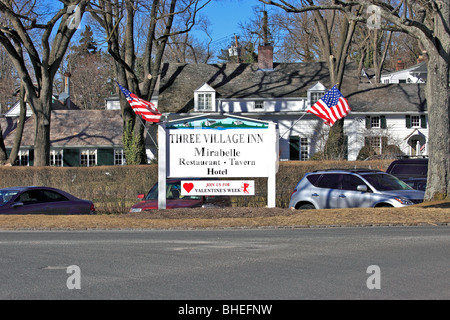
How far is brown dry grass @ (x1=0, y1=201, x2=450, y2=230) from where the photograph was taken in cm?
1514

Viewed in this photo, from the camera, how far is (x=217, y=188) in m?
18.0

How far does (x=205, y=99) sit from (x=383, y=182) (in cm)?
2974

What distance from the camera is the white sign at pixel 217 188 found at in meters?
18.0

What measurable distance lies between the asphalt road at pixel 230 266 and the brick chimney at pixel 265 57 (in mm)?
37723

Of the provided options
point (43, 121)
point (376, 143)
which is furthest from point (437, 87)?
point (376, 143)

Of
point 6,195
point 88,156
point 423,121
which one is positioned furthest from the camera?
point 88,156

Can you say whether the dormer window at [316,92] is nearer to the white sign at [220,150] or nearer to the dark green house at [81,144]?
the dark green house at [81,144]

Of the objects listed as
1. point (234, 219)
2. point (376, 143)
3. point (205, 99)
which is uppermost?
point (205, 99)

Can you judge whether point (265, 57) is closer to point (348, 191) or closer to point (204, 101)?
point (204, 101)

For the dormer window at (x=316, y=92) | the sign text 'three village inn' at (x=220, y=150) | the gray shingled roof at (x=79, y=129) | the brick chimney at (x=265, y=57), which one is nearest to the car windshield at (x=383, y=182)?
the sign text 'three village inn' at (x=220, y=150)

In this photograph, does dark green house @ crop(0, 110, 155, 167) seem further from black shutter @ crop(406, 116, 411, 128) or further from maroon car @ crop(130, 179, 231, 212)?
maroon car @ crop(130, 179, 231, 212)

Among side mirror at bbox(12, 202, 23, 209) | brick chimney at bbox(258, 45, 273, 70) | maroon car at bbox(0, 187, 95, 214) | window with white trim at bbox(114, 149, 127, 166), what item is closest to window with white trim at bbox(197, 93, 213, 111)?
brick chimney at bbox(258, 45, 273, 70)

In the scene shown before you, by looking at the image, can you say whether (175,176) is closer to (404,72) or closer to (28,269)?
(28,269)

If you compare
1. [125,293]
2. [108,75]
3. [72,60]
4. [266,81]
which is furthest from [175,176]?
[108,75]
